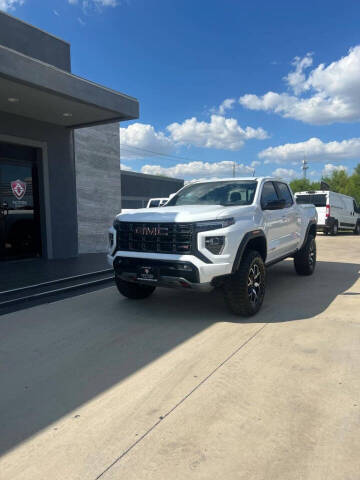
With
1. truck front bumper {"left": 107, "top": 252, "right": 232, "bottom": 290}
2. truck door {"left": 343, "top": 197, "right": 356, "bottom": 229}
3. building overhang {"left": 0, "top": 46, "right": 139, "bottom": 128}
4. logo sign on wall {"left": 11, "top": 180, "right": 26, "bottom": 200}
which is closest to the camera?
truck front bumper {"left": 107, "top": 252, "right": 232, "bottom": 290}

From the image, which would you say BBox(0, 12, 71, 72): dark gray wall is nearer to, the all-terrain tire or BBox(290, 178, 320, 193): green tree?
the all-terrain tire

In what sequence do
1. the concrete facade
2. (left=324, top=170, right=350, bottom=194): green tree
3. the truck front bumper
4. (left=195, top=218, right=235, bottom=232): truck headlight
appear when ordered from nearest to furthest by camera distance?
the truck front bumper, (left=195, top=218, right=235, bottom=232): truck headlight, the concrete facade, (left=324, top=170, right=350, bottom=194): green tree

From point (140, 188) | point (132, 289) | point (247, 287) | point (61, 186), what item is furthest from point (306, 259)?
point (140, 188)

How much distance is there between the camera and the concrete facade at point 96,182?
36.7ft

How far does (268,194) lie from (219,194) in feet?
2.88

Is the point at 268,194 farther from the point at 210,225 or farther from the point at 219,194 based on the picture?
the point at 210,225

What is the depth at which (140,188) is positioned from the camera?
46.3 m

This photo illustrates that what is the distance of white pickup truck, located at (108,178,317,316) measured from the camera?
185 inches

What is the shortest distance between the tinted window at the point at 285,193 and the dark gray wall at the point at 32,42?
654 centimetres

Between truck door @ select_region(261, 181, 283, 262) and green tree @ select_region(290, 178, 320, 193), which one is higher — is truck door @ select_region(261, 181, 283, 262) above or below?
below

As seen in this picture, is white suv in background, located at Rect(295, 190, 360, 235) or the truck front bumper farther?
white suv in background, located at Rect(295, 190, 360, 235)

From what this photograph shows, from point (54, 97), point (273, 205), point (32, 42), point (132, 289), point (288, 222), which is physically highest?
point (32, 42)

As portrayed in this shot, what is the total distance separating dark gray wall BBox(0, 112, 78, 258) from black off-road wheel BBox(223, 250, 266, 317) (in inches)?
257

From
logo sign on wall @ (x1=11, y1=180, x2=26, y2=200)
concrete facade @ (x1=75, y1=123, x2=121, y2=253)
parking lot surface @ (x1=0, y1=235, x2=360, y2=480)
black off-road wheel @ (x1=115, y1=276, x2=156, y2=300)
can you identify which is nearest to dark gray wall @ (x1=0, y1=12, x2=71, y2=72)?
concrete facade @ (x1=75, y1=123, x2=121, y2=253)
